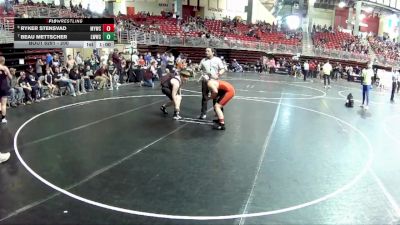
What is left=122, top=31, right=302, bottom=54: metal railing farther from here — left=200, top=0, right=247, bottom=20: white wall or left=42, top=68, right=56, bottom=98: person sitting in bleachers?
left=200, top=0, right=247, bottom=20: white wall

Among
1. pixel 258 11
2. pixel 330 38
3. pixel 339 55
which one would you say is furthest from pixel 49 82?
pixel 258 11

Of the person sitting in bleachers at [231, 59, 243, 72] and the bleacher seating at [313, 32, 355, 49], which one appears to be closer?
the person sitting in bleachers at [231, 59, 243, 72]

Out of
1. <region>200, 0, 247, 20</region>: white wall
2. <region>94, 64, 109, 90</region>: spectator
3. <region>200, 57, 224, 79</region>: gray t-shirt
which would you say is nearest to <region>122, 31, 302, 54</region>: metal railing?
<region>94, 64, 109, 90</region>: spectator

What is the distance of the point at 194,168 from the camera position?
6.72 metres

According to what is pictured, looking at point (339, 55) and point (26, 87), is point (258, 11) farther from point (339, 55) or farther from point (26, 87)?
point (26, 87)

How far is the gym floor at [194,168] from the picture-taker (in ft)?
16.5

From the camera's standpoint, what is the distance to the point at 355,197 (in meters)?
5.70

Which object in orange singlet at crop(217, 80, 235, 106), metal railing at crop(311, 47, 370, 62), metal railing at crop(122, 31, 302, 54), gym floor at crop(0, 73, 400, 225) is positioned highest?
metal railing at crop(122, 31, 302, 54)

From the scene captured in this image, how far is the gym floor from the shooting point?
5.03 meters
